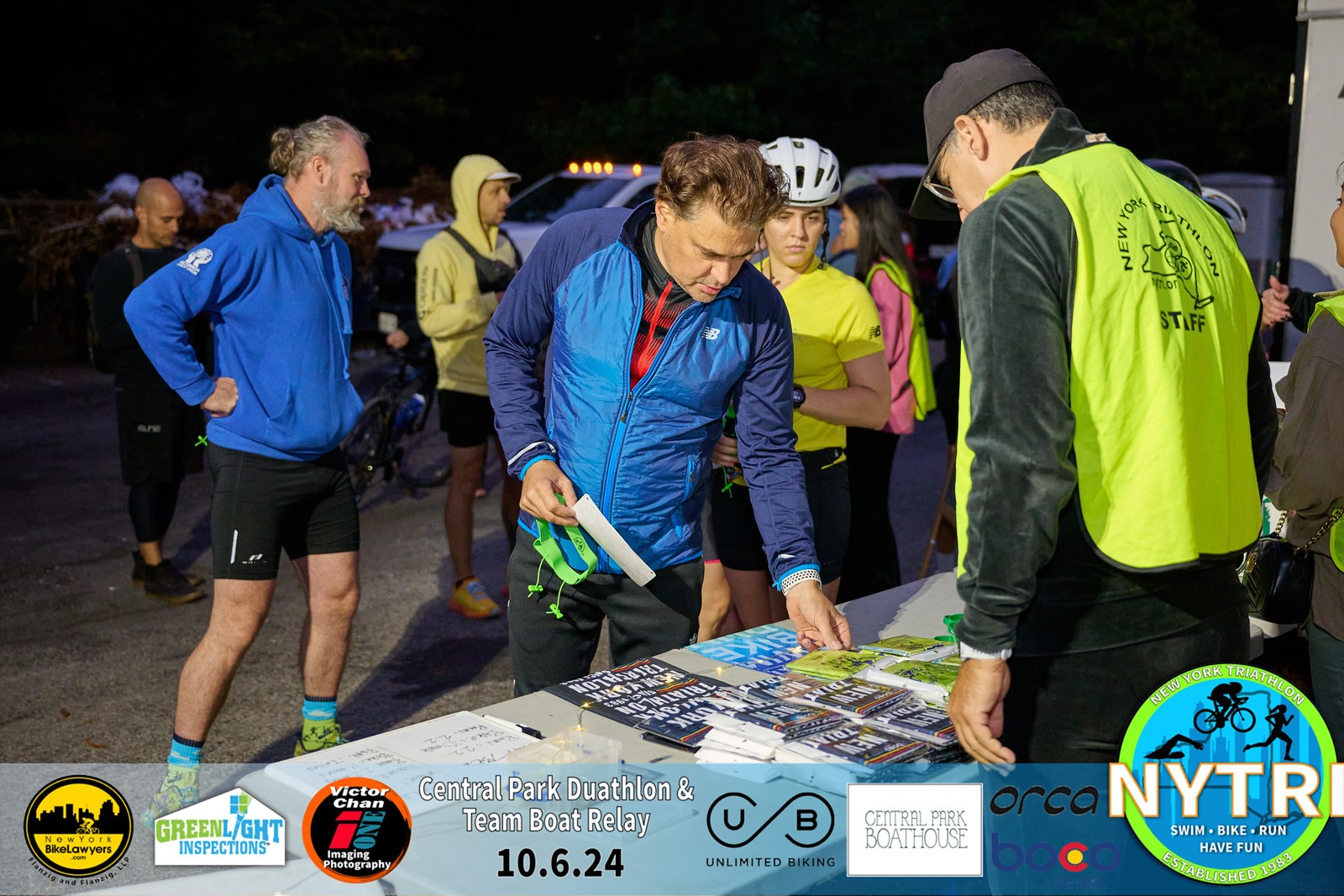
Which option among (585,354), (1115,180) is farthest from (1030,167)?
(585,354)

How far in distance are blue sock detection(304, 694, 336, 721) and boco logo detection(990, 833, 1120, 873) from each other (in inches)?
105

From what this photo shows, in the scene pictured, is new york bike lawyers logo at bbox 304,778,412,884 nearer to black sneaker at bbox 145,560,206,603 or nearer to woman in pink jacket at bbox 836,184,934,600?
woman in pink jacket at bbox 836,184,934,600

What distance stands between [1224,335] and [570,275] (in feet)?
5.15

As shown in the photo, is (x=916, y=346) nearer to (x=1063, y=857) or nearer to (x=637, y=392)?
(x=637, y=392)

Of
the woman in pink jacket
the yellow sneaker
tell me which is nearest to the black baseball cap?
the woman in pink jacket

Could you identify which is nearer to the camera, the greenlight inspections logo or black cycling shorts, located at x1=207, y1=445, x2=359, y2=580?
the greenlight inspections logo

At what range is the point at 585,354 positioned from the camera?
3086 mm

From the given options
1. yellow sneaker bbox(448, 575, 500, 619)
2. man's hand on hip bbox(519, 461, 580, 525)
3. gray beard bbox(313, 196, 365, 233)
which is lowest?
yellow sneaker bbox(448, 575, 500, 619)

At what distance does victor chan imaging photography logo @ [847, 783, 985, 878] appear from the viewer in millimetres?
2277

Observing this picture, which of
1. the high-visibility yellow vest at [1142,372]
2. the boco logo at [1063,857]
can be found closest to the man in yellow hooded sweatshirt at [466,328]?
the boco logo at [1063,857]

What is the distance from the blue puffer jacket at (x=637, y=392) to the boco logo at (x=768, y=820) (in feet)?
2.90

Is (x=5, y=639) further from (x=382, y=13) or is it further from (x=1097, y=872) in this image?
(x=382, y=13)

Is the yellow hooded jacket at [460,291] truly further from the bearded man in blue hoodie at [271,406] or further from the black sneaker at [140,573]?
the bearded man in blue hoodie at [271,406]

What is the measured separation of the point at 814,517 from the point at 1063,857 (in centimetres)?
199
